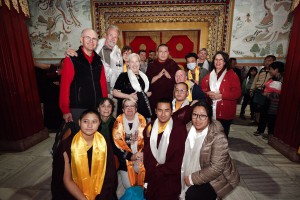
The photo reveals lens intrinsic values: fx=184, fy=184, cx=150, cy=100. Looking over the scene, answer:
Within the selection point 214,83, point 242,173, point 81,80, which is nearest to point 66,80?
point 81,80

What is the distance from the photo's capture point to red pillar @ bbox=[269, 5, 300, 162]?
3035mm

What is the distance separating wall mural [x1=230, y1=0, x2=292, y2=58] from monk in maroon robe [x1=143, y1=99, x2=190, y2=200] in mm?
5635

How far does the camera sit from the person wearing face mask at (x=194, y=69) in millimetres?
3498

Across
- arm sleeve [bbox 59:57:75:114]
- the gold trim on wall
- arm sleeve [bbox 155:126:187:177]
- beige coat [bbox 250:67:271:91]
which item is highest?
the gold trim on wall

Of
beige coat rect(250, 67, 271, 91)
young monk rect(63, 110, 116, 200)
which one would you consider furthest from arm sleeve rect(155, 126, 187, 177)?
beige coat rect(250, 67, 271, 91)

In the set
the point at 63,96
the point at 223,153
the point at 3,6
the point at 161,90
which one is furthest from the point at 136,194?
the point at 3,6

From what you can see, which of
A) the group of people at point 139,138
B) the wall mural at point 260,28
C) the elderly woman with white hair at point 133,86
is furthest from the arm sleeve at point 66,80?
→ the wall mural at point 260,28

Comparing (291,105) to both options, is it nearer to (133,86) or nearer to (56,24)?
(133,86)

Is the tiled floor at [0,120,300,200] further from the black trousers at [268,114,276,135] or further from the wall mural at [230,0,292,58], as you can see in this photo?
the wall mural at [230,0,292,58]

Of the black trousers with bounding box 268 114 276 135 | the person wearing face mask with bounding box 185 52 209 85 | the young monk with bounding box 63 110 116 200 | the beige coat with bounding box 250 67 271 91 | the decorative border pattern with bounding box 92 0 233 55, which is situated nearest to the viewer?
the young monk with bounding box 63 110 116 200

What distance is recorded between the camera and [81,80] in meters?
2.26

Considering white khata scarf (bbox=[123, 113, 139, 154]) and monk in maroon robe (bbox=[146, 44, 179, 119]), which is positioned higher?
monk in maroon robe (bbox=[146, 44, 179, 119])

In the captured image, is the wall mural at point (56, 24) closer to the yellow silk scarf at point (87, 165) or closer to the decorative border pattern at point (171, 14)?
the decorative border pattern at point (171, 14)

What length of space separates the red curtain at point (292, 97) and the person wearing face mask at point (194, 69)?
4.72 ft
